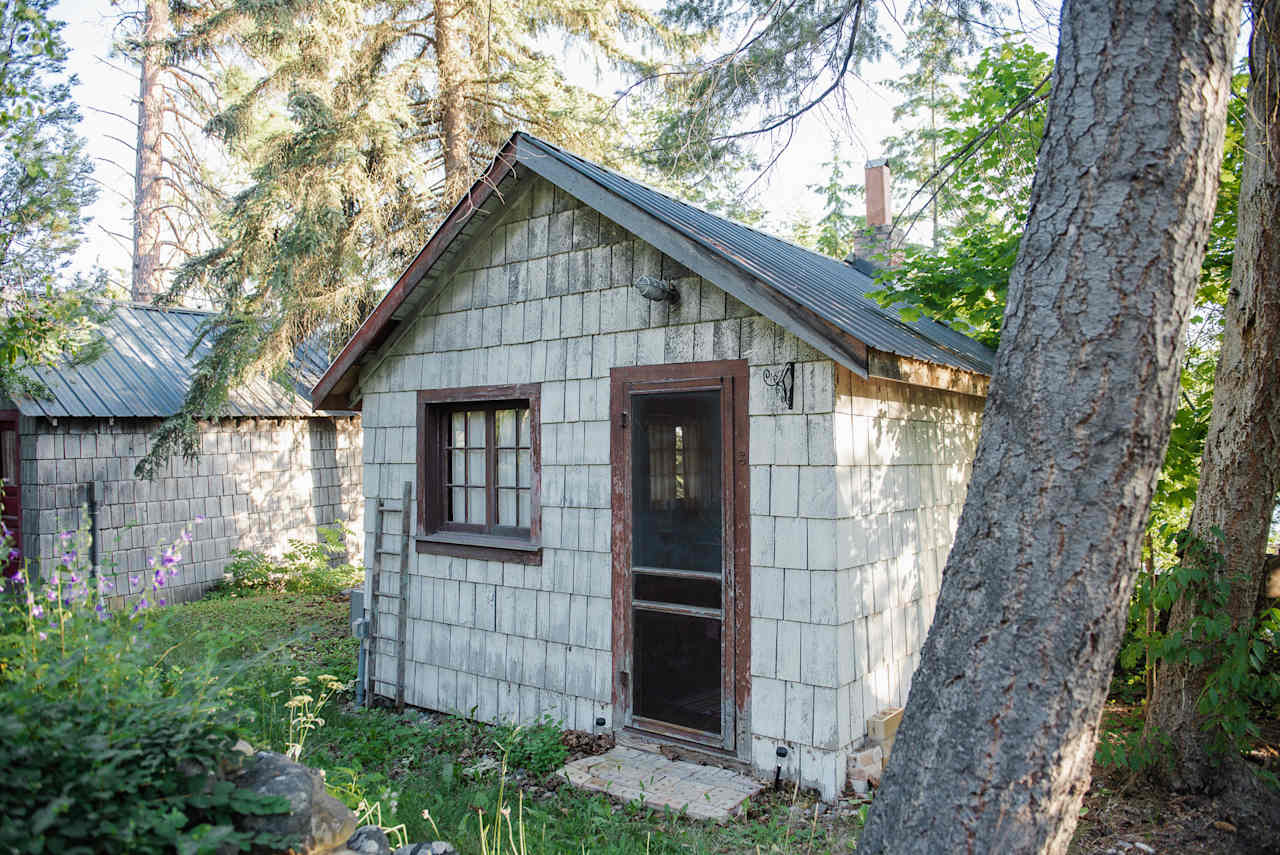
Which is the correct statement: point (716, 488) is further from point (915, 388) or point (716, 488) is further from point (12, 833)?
point (12, 833)

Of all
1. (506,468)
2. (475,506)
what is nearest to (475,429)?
(506,468)

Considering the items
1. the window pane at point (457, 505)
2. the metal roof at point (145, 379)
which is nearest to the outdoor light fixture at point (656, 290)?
the window pane at point (457, 505)

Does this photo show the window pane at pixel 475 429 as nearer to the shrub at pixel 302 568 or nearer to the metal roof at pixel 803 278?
the metal roof at pixel 803 278

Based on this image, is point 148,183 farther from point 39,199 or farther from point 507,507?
point 507,507

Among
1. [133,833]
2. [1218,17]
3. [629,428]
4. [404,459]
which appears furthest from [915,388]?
[133,833]

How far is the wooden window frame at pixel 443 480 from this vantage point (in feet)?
21.5

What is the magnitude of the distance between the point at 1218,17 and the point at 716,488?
3648 mm

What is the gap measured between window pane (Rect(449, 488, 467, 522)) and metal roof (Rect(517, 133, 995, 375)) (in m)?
2.76

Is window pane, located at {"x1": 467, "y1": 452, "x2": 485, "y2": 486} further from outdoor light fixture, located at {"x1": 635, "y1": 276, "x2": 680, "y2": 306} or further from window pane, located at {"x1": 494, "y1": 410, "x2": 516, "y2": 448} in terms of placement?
outdoor light fixture, located at {"x1": 635, "y1": 276, "x2": 680, "y2": 306}

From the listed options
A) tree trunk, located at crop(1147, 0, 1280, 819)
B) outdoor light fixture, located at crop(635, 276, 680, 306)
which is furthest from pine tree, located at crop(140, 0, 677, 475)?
tree trunk, located at crop(1147, 0, 1280, 819)

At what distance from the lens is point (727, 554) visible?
5.55 metres

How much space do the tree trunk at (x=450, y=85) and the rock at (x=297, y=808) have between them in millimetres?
9972

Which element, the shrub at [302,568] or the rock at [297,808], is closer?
the rock at [297,808]

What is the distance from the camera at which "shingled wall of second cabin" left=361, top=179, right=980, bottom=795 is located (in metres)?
5.18
